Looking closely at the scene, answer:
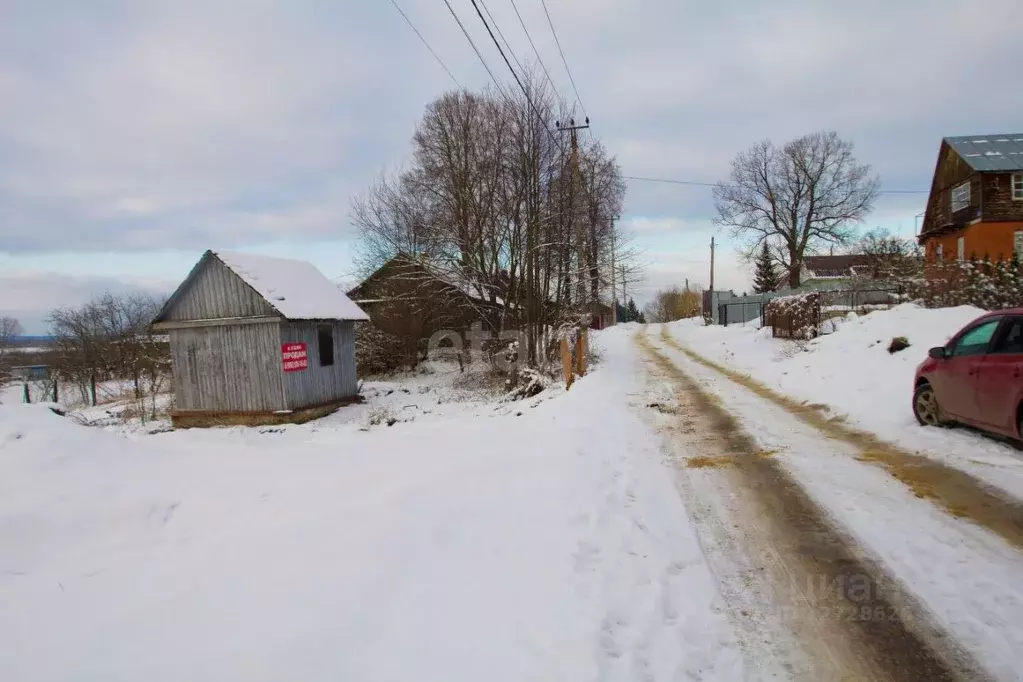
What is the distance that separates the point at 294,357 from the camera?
1792cm

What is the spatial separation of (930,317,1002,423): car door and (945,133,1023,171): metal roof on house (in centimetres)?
2997

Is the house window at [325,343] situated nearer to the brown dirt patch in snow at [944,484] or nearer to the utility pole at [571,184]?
the utility pole at [571,184]

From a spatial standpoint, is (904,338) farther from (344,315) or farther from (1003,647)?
(344,315)

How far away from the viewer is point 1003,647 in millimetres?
2889

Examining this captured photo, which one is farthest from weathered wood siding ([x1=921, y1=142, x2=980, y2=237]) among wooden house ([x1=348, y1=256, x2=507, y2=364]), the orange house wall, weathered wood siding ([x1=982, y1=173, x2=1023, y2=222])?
wooden house ([x1=348, y1=256, x2=507, y2=364])

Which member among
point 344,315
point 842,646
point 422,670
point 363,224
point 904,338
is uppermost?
point 363,224

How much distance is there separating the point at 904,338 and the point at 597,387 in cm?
634

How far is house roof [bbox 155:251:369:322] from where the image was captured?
17812mm

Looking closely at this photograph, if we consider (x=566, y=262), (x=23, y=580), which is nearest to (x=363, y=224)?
(x=566, y=262)

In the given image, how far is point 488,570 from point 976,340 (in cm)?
644

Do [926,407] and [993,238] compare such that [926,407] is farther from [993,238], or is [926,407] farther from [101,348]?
[101,348]

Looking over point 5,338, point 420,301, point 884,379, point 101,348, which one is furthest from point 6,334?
point 884,379

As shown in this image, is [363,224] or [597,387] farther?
[363,224]

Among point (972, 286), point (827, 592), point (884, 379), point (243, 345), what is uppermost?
point (972, 286)
